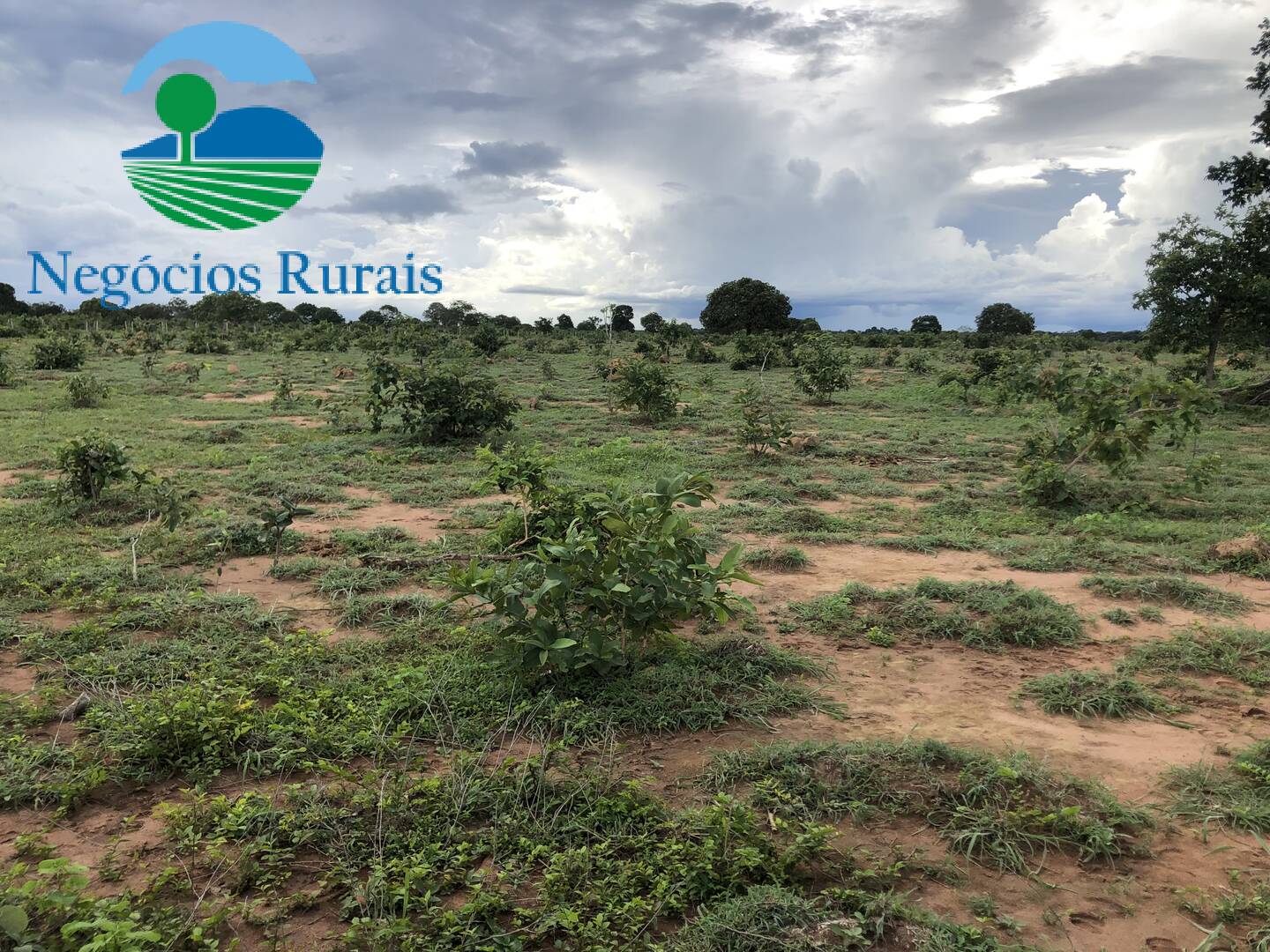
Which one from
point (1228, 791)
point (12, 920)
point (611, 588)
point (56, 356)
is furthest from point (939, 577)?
point (56, 356)

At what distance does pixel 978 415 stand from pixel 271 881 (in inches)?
538

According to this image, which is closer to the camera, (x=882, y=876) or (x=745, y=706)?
(x=882, y=876)

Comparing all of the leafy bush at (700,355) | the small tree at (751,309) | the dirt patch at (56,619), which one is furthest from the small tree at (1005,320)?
the dirt patch at (56,619)

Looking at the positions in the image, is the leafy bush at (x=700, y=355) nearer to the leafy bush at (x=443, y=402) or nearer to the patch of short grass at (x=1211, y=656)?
the leafy bush at (x=443, y=402)

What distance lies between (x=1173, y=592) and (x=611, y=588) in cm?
391

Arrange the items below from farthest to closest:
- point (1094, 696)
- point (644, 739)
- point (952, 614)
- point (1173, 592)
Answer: point (1173, 592), point (952, 614), point (1094, 696), point (644, 739)

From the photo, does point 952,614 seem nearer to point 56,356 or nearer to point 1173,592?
point 1173,592

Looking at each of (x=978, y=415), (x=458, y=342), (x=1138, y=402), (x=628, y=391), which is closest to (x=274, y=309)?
(x=458, y=342)

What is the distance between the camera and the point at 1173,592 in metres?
4.97

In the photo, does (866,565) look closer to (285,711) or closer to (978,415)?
(285,711)

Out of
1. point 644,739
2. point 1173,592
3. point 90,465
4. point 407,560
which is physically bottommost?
point 644,739

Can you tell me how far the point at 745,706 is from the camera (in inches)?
138

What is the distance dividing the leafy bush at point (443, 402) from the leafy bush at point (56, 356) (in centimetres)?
1223

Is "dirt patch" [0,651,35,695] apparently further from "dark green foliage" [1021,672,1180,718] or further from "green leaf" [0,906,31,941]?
"dark green foliage" [1021,672,1180,718]
